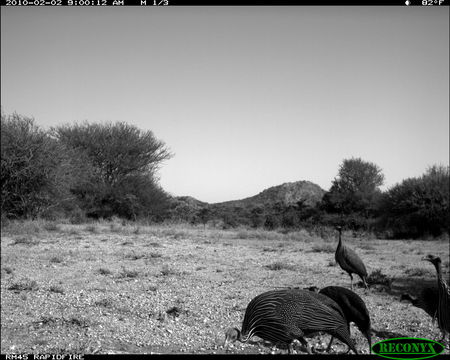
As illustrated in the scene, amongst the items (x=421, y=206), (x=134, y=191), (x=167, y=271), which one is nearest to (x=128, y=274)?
(x=167, y=271)

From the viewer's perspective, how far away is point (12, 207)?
20297mm

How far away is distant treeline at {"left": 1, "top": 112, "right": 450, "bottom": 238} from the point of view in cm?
2045

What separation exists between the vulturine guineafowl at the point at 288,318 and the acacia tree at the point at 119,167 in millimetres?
26796

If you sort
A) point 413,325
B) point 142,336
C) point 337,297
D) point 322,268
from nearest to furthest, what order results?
point 337,297 < point 142,336 < point 413,325 < point 322,268

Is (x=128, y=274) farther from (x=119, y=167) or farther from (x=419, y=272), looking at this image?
(x=119, y=167)

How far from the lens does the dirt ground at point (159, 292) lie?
15.6 feet

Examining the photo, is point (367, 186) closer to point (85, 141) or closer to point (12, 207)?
point (85, 141)

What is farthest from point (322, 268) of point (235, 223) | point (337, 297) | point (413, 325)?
point (235, 223)

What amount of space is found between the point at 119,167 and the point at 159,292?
77.5 feet

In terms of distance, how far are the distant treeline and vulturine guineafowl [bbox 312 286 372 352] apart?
20.3m

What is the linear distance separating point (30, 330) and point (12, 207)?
17.1 meters

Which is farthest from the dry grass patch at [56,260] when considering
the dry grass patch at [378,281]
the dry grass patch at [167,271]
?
the dry grass patch at [378,281]

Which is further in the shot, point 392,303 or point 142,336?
point 392,303
